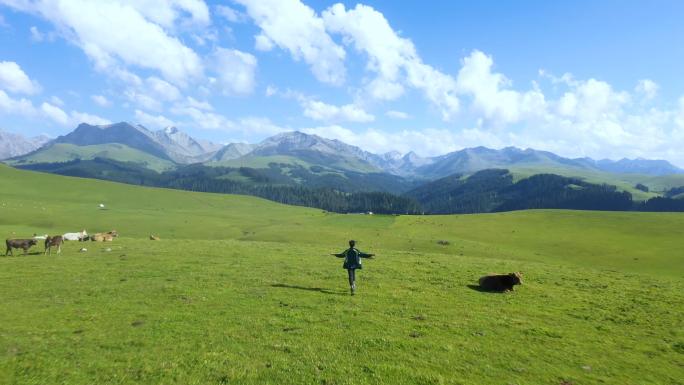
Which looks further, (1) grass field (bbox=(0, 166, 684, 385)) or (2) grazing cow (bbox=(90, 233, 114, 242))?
(2) grazing cow (bbox=(90, 233, 114, 242))

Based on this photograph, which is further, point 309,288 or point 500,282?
point 500,282

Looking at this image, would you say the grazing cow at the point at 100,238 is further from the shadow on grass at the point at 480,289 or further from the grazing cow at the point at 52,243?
the shadow on grass at the point at 480,289

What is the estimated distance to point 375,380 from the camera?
48.3ft

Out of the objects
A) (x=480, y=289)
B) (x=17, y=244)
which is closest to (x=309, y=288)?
(x=480, y=289)

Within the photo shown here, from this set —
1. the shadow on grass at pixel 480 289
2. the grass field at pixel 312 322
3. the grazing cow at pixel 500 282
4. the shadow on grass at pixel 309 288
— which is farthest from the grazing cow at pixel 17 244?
the grazing cow at pixel 500 282

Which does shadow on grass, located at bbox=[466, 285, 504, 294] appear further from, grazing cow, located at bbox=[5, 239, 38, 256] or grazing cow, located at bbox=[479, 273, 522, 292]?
grazing cow, located at bbox=[5, 239, 38, 256]

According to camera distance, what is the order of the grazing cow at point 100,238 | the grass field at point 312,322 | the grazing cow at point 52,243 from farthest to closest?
the grazing cow at point 100,238
the grazing cow at point 52,243
the grass field at point 312,322

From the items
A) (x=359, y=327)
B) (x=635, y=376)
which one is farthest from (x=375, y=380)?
(x=635, y=376)

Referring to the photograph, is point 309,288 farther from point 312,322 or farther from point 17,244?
point 17,244

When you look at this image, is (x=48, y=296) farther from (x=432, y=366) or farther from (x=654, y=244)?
(x=654, y=244)

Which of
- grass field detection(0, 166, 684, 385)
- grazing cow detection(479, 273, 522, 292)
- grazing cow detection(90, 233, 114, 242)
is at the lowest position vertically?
grass field detection(0, 166, 684, 385)

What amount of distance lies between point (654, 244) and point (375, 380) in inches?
3348

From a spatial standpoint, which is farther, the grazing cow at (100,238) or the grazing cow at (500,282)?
the grazing cow at (100,238)

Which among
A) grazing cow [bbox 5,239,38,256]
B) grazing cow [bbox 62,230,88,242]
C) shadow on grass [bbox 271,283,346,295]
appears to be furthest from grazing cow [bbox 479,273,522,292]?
grazing cow [bbox 62,230,88,242]
